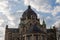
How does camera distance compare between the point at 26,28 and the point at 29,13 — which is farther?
the point at 29,13

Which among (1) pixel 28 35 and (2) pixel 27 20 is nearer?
(1) pixel 28 35

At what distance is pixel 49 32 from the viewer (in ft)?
186

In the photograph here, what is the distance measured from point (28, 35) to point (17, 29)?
34.5 ft

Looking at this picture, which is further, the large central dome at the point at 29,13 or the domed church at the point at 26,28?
the large central dome at the point at 29,13

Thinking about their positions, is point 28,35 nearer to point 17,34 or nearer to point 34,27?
point 34,27

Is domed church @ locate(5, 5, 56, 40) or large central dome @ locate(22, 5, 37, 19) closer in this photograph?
domed church @ locate(5, 5, 56, 40)

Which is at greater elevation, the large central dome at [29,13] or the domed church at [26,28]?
the large central dome at [29,13]

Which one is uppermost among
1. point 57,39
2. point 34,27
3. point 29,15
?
point 29,15

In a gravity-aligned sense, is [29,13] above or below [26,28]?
above

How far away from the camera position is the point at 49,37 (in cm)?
5588

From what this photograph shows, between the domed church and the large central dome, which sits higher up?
the large central dome

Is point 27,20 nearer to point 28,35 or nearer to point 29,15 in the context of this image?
point 29,15

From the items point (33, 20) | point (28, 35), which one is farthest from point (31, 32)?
point (33, 20)

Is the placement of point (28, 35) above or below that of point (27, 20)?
below
